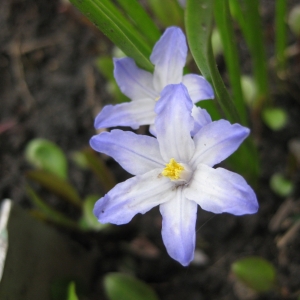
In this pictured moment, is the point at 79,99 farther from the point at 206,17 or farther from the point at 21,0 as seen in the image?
the point at 206,17

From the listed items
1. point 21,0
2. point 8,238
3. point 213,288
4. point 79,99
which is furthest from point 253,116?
point 21,0

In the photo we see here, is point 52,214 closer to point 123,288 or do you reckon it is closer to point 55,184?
point 55,184

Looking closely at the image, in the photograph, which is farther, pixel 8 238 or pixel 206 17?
pixel 8 238

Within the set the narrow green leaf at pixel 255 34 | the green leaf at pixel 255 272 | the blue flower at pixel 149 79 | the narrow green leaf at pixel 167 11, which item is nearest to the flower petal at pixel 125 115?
the blue flower at pixel 149 79

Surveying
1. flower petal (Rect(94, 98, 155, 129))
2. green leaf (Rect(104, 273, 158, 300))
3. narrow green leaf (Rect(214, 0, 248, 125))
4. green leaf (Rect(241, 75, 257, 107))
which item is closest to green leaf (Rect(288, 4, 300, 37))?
green leaf (Rect(241, 75, 257, 107))

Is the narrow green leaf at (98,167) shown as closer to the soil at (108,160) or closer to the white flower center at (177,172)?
the soil at (108,160)

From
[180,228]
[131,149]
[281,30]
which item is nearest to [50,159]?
[131,149]

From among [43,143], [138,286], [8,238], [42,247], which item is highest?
[43,143]
